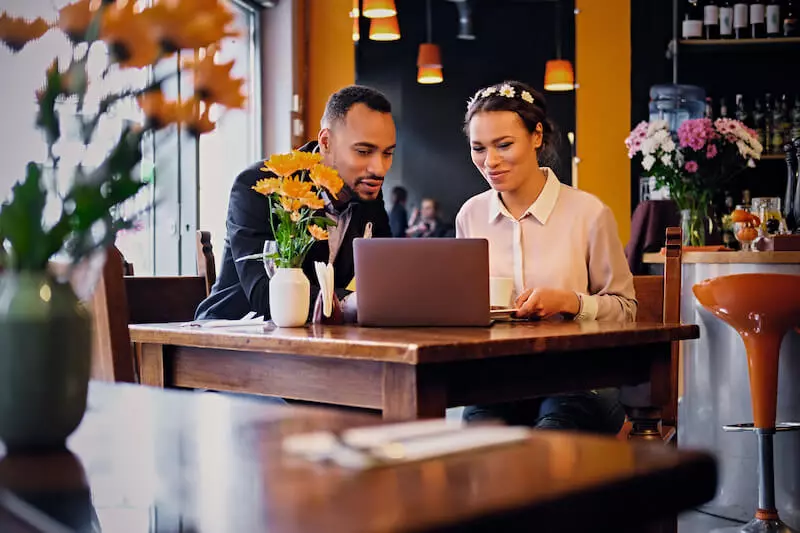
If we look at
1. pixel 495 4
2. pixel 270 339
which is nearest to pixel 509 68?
pixel 495 4

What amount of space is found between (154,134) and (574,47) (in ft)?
22.9

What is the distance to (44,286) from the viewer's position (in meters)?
0.91

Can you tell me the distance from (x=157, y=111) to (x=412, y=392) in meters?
0.98

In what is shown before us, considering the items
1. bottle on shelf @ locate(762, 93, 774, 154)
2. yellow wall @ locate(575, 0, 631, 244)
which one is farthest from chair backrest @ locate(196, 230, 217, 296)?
yellow wall @ locate(575, 0, 631, 244)

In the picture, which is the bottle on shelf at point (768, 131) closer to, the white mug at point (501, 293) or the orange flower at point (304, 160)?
the white mug at point (501, 293)

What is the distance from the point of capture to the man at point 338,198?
2805 millimetres

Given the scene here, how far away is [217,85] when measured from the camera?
824mm

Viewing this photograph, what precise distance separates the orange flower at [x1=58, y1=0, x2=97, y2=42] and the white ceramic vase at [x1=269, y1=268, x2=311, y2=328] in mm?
1376

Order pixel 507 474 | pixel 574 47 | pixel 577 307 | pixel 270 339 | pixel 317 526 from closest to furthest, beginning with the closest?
pixel 317 526
pixel 507 474
pixel 270 339
pixel 577 307
pixel 574 47

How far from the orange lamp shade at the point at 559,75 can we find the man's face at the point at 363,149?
4.54 m

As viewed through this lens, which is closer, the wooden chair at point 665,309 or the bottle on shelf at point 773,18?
the wooden chair at point 665,309

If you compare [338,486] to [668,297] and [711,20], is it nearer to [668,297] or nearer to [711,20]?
[668,297]

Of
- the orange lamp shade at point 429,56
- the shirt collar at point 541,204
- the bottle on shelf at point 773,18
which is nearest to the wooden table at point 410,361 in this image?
the shirt collar at point 541,204

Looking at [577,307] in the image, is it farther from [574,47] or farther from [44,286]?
[574,47]
